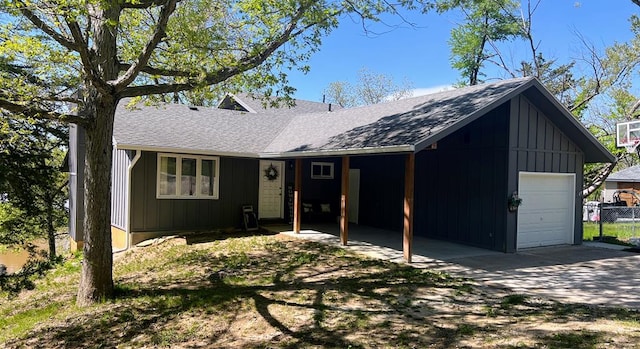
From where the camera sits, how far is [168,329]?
5.14 m

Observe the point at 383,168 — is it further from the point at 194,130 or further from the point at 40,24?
the point at 40,24

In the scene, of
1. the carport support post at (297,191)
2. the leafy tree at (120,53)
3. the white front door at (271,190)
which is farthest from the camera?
the white front door at (271,190)

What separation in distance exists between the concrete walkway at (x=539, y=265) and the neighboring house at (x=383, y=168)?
0.53 meters

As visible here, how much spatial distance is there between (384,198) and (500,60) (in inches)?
598

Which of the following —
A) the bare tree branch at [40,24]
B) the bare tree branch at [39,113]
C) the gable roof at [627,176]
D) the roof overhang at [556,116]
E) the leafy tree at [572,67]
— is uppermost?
the leafy tree at [572,67]

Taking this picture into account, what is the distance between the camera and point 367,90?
38.3m

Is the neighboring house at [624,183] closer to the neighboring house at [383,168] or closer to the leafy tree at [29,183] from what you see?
the neighboring house at [383,168]

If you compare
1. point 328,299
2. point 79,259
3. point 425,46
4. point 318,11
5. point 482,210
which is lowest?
point 79,259

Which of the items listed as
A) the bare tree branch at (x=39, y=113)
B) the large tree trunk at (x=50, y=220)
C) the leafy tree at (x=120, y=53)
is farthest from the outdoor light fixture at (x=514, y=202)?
the large tree trunk at (x=50, y=220)

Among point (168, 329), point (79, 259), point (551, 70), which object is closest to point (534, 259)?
point (168, 329)

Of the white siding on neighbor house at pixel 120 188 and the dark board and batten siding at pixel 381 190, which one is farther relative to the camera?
the dark board and batten siding at pixel 381 190

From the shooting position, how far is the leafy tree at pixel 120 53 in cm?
582

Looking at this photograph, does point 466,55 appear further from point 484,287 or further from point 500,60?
point 484,287

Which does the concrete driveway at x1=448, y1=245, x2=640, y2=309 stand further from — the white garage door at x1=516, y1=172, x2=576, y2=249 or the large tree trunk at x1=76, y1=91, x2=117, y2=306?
the large tree trunk at x1=76, y1=91, x2=117, y2=306
